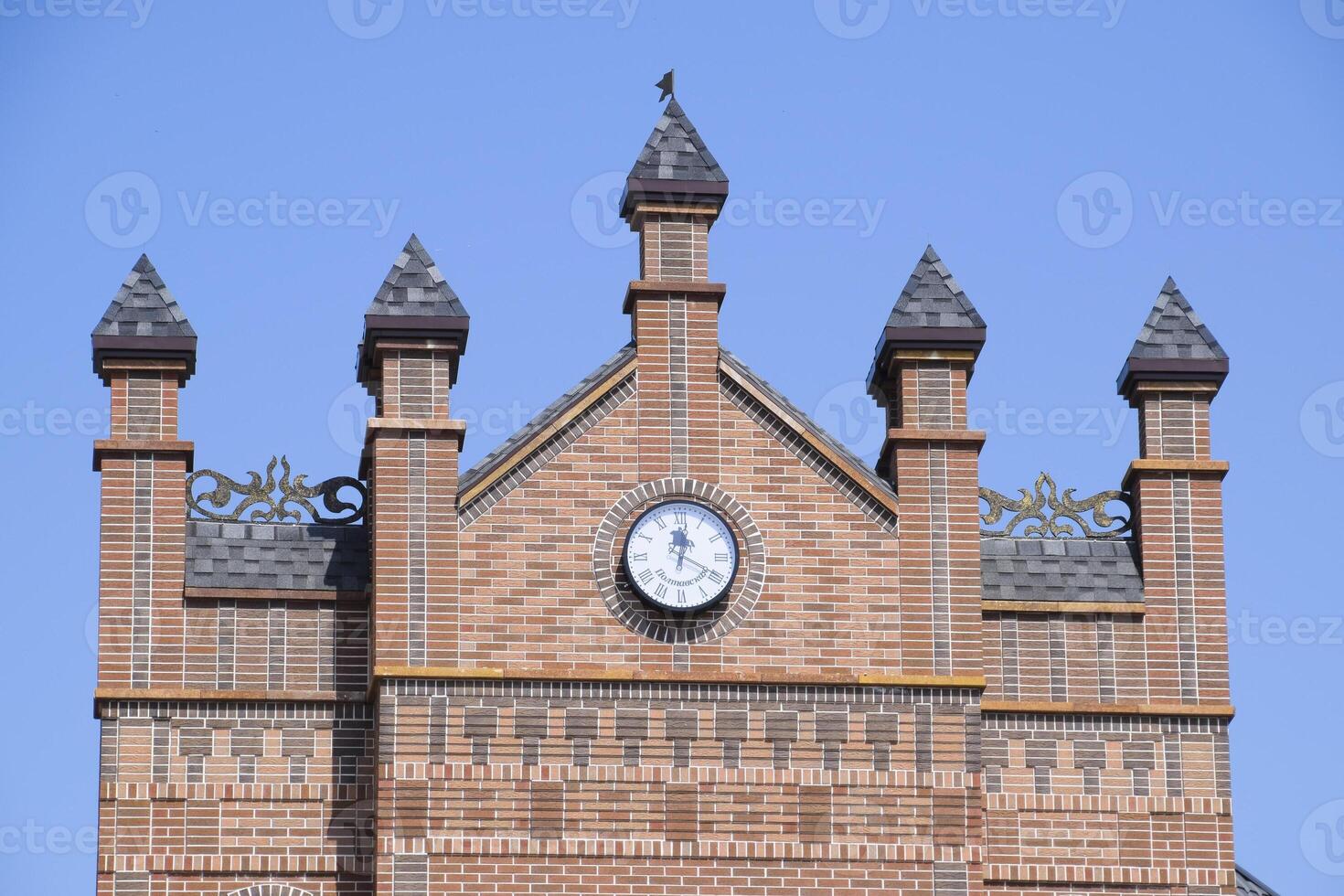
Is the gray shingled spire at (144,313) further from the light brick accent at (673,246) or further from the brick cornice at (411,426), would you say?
the light brick accent at (673,246)

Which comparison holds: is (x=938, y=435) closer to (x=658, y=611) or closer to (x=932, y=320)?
(x=932, y=320)

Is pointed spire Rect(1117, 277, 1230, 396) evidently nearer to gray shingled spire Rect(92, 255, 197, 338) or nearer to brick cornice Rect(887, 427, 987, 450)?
brick cornice Rect(887, 427, 987, 450)

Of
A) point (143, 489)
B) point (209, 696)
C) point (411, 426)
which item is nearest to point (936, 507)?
point (411, 426)

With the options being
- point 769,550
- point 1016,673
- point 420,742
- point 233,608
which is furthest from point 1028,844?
point 233,608

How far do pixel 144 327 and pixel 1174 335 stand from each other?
458 inches

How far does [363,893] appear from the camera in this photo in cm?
3588

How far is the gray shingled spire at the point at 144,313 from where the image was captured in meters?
37.0

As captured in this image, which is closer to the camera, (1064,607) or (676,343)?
(676,343)

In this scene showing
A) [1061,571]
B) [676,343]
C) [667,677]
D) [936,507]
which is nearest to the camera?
[667,677]

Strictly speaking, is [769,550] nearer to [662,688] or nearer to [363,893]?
[662,688]

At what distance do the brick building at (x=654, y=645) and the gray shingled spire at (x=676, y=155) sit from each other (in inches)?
1.8

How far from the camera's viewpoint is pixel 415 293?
37000 millimetres

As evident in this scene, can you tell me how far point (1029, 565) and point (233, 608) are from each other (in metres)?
8.91
